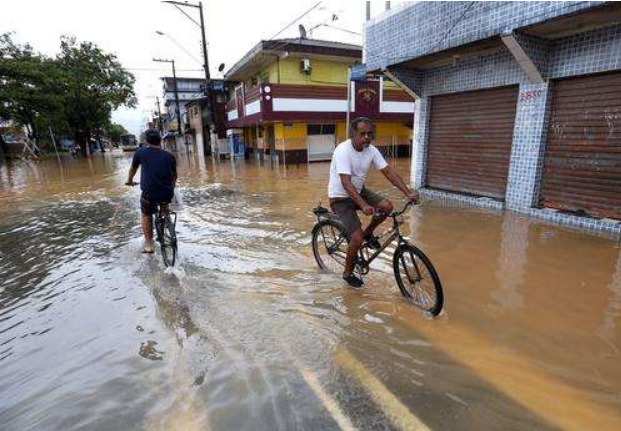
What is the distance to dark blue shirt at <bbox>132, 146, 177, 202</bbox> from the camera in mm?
5082

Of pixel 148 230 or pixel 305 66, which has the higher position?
pixel 305 66

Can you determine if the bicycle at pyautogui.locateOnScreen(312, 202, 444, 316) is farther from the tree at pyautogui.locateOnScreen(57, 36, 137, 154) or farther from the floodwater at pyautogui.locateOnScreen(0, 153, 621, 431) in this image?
the tree at pyautogui.locateOnScreen(57, 36, 137, 154)

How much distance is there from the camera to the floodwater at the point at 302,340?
8.02ft

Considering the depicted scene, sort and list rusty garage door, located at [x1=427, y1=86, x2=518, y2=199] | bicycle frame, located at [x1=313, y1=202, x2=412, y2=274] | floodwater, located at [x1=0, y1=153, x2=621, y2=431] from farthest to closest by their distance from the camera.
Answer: rusty garage door, located at [x1=427, y1=86, x2=518, y2=199] < bicycle frame, located at [x1=313, y1=202, x2=412, y2=274] < floodwater, located at [x1=0, y1=153, x2=621, y2=431]

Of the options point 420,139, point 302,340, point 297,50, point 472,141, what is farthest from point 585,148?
point 297,50

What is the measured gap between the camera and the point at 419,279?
12.3 feet

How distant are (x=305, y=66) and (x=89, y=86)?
2581cm

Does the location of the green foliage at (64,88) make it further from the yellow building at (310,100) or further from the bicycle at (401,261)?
the bicycle at (401,261)

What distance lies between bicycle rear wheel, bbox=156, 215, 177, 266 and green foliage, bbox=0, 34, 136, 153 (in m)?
30.1

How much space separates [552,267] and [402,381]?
3322 millimetres

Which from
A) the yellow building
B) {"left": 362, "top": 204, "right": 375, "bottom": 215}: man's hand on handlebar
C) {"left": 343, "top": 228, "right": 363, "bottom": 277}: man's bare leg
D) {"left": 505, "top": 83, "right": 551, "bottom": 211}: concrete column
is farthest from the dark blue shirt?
the yellow building

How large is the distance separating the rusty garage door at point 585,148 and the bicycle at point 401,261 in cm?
447

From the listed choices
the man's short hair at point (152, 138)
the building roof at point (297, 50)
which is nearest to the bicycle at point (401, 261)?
the man's short hair at point (152, 138)

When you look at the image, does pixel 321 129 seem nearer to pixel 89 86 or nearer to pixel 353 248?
pixel 353 248
